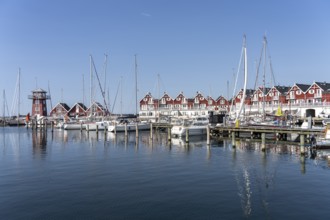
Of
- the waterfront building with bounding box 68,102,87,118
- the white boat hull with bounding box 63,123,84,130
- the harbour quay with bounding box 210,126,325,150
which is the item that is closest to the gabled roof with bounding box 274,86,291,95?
the harbour quay with bounding box 210,126,325,150

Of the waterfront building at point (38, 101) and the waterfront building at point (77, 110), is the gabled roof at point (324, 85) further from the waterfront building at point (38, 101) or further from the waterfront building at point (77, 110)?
the waterfront building at point (38, 101)

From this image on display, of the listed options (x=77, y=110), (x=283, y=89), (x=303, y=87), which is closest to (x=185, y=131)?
(x=303, y=87)

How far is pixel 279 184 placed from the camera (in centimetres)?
2406

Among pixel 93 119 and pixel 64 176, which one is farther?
pixel 93 119

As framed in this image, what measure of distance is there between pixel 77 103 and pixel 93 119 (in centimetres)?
4162

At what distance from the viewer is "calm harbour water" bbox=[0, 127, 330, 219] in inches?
715

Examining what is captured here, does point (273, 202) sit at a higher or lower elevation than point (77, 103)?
lower

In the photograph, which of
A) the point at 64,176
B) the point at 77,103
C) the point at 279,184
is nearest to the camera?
the point at 279,184

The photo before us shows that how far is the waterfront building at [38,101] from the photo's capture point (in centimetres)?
12619

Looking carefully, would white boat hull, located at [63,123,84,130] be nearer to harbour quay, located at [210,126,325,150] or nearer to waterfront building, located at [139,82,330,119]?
waterfront building, located at [139,82,330,119]

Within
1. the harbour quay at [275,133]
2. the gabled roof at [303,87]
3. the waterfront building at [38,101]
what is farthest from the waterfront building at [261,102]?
the waterfront building at [38,101]

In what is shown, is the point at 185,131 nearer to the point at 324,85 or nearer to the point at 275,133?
the point at 275,133

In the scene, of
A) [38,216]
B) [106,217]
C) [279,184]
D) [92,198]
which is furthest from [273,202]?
[38,216]

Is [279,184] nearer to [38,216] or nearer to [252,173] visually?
[252,173]
